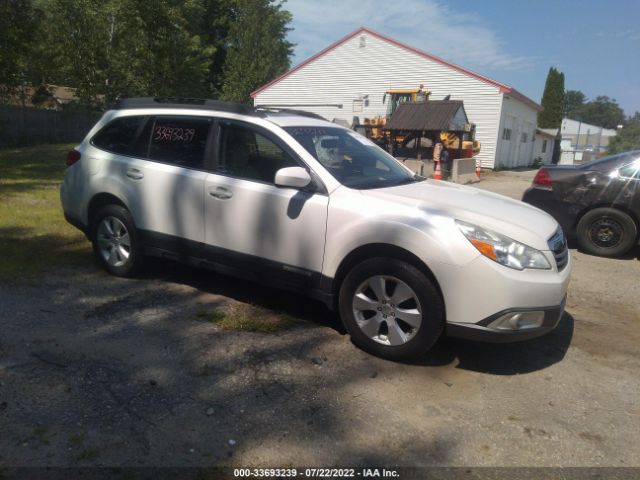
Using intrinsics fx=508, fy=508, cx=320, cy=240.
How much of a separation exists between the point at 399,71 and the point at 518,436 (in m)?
25.7

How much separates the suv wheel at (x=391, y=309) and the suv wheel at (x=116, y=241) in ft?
7.63

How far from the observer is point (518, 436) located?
115 inches

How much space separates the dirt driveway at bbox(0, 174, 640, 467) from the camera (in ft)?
8.80

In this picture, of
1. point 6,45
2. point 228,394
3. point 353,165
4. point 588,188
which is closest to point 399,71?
point 6,45

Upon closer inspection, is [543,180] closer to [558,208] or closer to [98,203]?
[558,208]

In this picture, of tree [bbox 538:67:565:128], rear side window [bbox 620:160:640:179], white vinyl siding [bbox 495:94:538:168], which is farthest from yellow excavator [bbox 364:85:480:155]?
tree [bbox 538:67:565:128]

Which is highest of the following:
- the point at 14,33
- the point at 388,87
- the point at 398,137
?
the point at 388,87

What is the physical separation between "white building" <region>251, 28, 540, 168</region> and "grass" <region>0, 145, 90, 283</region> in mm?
16447

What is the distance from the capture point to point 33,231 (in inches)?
270

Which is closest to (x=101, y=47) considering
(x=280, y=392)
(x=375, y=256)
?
(x=375, y=256)

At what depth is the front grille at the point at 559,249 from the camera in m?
3.61

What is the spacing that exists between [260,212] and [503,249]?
6.13 feet

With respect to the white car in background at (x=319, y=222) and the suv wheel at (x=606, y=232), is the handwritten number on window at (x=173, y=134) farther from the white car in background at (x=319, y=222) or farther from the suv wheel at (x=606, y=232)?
the suv wheel at (x=606, y=232)

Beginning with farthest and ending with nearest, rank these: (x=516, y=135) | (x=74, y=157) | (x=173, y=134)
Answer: (x=516, y=135) → (x=74, y=157) → (x=173, y=134)
